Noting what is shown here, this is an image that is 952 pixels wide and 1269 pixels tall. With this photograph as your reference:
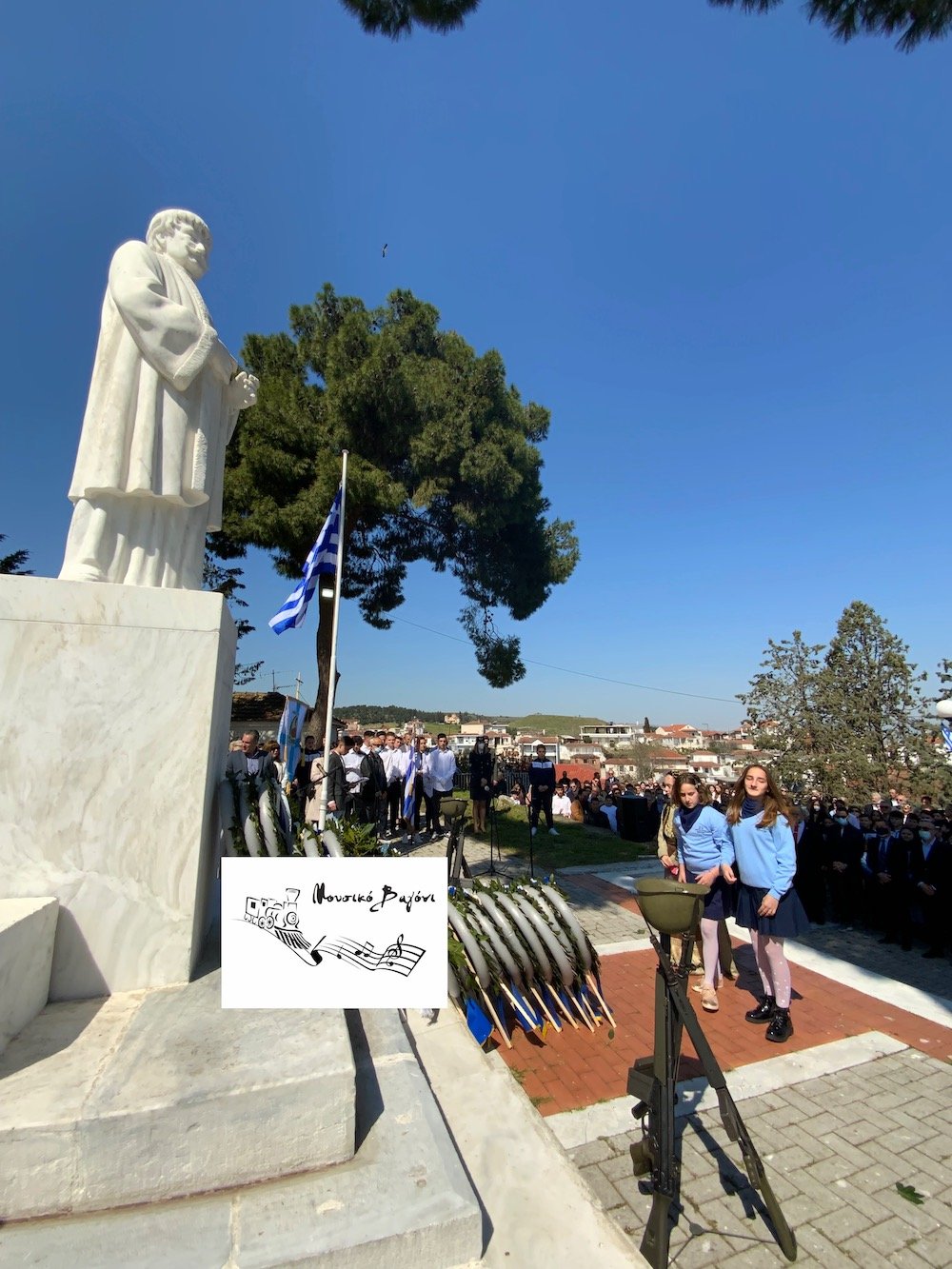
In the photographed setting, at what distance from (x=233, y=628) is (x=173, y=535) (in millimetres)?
496

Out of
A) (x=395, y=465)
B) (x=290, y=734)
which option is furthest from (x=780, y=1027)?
(x=395, y=465)

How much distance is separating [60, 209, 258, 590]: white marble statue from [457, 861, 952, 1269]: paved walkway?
271 cm

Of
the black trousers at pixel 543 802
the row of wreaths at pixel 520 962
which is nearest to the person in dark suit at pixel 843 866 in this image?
the row of wreaths at pixel 520 962

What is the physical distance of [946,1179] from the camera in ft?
8.32

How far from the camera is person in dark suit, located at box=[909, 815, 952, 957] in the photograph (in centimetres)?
559

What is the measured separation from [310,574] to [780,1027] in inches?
255

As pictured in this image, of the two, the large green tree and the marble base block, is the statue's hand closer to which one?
the marble base block

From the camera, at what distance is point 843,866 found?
259 inches

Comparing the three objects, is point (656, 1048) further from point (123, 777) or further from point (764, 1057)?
point (123, 777)

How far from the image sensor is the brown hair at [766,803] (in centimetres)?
397

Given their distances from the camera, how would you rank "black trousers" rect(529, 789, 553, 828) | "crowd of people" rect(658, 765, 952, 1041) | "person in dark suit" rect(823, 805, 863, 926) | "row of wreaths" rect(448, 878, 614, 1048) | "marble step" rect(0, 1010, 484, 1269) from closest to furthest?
"marble step" rect(0, 1010, 484, 1269)
"row of wreaths" rect(448, 878, 614, 1048)
"crowd of people" rect(658, 765, 952, 1041)
"person in dark suit" rect(823, 805, 863, 926)
"black trousers" rect(529, 789, 553, 828)

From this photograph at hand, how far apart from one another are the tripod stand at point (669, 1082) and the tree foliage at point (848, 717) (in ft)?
65.7

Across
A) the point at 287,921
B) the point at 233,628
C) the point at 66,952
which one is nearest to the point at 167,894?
the point at 66,952

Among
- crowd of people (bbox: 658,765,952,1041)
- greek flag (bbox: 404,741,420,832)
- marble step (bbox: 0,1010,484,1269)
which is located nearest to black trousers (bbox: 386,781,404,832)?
greek flag (bbox: 404,741,420,832)
